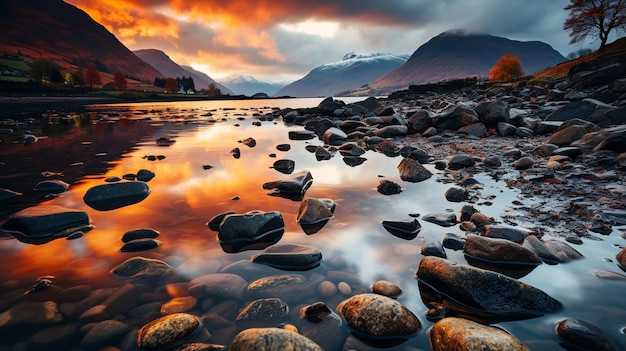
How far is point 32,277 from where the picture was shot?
161 inches

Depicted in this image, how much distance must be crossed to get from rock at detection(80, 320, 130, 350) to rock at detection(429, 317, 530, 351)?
10.3 feet

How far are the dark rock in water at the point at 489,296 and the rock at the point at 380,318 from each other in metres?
0.54

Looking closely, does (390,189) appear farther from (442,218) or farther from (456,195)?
(442,218)

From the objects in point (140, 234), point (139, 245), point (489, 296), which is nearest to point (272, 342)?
point (489, 296)

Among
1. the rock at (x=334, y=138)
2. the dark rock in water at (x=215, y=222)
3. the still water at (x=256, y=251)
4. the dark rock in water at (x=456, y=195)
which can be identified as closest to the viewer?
the still water at (x=256, y=251)

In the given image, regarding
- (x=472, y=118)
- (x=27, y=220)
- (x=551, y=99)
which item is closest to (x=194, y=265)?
(x=27, y=220)

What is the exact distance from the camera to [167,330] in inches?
117

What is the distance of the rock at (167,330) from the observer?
9.53ft

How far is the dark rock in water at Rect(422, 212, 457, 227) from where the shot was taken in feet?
18.3

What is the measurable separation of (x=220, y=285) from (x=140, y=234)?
2378mm

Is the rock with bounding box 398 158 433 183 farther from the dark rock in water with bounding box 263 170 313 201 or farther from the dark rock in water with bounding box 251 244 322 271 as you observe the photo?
the dark rock in water with bounding box 251 244 322 271

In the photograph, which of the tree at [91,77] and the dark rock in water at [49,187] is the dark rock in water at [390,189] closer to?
the dark rock in water at [49,187]

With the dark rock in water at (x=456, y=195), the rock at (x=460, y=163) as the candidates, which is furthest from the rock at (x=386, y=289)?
the rock at (x=460, y=163)

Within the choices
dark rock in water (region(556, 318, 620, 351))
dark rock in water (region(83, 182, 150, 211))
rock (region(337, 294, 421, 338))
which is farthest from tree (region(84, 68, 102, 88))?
dark rock in water (region(556, 318, 620, 351))
